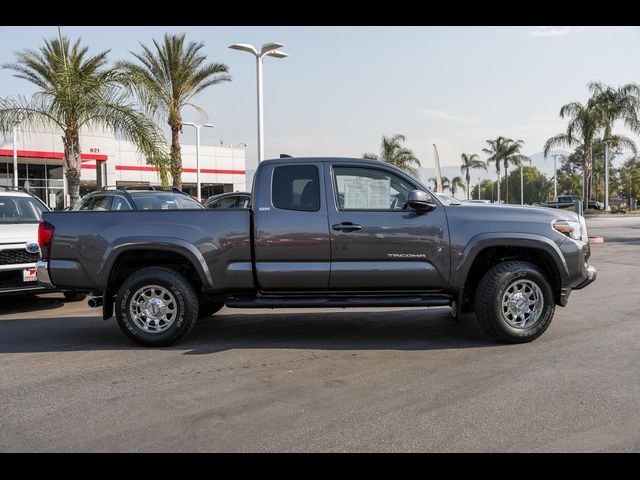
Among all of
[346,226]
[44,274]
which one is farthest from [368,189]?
[44,274]

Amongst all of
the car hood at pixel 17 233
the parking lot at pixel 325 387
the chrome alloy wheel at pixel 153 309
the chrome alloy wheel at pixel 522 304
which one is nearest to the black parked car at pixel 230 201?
the car hood at pixel 17 233

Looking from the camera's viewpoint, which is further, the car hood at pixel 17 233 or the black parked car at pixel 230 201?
the black parked car at pixel 230 201

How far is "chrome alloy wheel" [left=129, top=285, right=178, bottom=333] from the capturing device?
256 inches

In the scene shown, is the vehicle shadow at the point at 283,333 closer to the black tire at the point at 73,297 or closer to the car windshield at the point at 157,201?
the black tire at the point at 73,297

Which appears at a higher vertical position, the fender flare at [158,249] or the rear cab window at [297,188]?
the rear cab window at [297,188]

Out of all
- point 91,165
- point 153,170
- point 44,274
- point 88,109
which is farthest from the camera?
point 153,170

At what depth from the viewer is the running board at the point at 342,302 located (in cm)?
632

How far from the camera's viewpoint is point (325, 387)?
504 cm

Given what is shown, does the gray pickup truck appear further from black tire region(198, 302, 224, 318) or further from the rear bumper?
the rear bumper

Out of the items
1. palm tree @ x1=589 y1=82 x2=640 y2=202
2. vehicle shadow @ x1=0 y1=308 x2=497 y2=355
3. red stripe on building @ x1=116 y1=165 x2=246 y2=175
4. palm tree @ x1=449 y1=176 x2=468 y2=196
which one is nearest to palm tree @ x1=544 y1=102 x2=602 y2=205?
palm tree @ x1=589 y1=82 x2=640 y2=202

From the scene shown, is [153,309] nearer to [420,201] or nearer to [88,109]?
[420,201]

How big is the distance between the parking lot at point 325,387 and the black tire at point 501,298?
14cm

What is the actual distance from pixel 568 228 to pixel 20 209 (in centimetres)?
848
